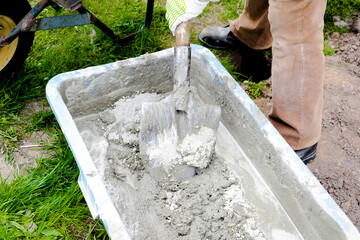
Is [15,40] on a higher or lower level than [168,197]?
higher

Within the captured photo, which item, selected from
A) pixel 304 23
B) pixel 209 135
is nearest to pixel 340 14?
pixel 304 23

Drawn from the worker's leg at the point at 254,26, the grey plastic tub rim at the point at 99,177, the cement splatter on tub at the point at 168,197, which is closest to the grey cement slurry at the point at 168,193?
the cement splatter on tub at the point at 168,197

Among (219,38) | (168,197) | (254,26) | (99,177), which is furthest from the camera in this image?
(219,38)

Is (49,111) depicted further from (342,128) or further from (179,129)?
(342,128)

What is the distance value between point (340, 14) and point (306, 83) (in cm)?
172

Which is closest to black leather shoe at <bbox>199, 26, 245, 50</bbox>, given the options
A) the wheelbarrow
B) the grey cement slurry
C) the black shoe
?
the black shoe

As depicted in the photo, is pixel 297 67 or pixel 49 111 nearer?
pixel 297 67

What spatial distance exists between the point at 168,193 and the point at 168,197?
21 mm

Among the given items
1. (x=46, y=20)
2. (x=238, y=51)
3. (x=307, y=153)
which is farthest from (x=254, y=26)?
(x=46, y=20)

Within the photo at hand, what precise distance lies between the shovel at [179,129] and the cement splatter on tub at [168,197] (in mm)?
28

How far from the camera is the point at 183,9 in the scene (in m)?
1.59

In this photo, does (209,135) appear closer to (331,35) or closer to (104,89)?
(104,89)

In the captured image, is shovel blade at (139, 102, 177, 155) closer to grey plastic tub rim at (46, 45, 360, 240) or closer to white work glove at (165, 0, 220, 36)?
grey plastic tub rim at (46, 45, 360, 240)

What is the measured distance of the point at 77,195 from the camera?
5.37ft
